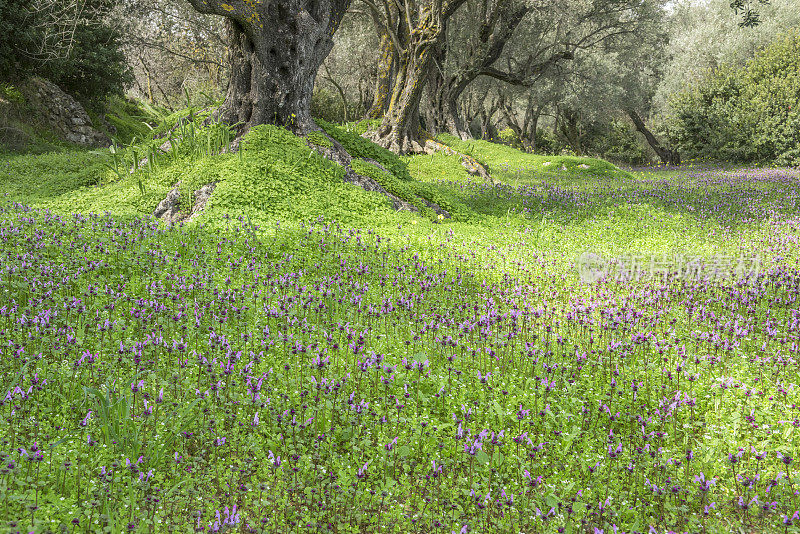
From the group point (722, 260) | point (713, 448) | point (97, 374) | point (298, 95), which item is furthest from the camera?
point (298, 95)

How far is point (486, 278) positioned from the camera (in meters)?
7.98

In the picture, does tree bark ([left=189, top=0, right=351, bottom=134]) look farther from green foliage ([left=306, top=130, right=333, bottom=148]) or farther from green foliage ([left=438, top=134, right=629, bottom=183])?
green foliage ([left=438, top=134, right=629, bottom=183])

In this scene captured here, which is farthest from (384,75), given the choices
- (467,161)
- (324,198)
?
(324,198)

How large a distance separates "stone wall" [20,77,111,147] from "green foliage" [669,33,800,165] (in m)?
34.1

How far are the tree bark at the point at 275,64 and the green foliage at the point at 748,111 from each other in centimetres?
2754

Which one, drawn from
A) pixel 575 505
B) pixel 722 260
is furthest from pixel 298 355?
pixel 722 260

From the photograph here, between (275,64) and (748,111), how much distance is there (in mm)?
31359

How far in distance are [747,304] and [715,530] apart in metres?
4.70

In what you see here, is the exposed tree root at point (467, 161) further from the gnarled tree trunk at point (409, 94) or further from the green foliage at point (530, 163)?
the green foliage at point (530, 163)

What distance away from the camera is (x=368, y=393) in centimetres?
455

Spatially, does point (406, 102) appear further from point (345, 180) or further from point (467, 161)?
point (345, 180)

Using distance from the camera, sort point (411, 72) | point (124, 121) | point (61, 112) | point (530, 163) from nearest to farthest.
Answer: point (411, 72)
point (61, 112)
point (124, 121)
point (530, 163)

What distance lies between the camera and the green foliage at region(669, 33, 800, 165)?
29625 millimetres

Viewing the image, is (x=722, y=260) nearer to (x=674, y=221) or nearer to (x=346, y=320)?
(x=674, y=221)
